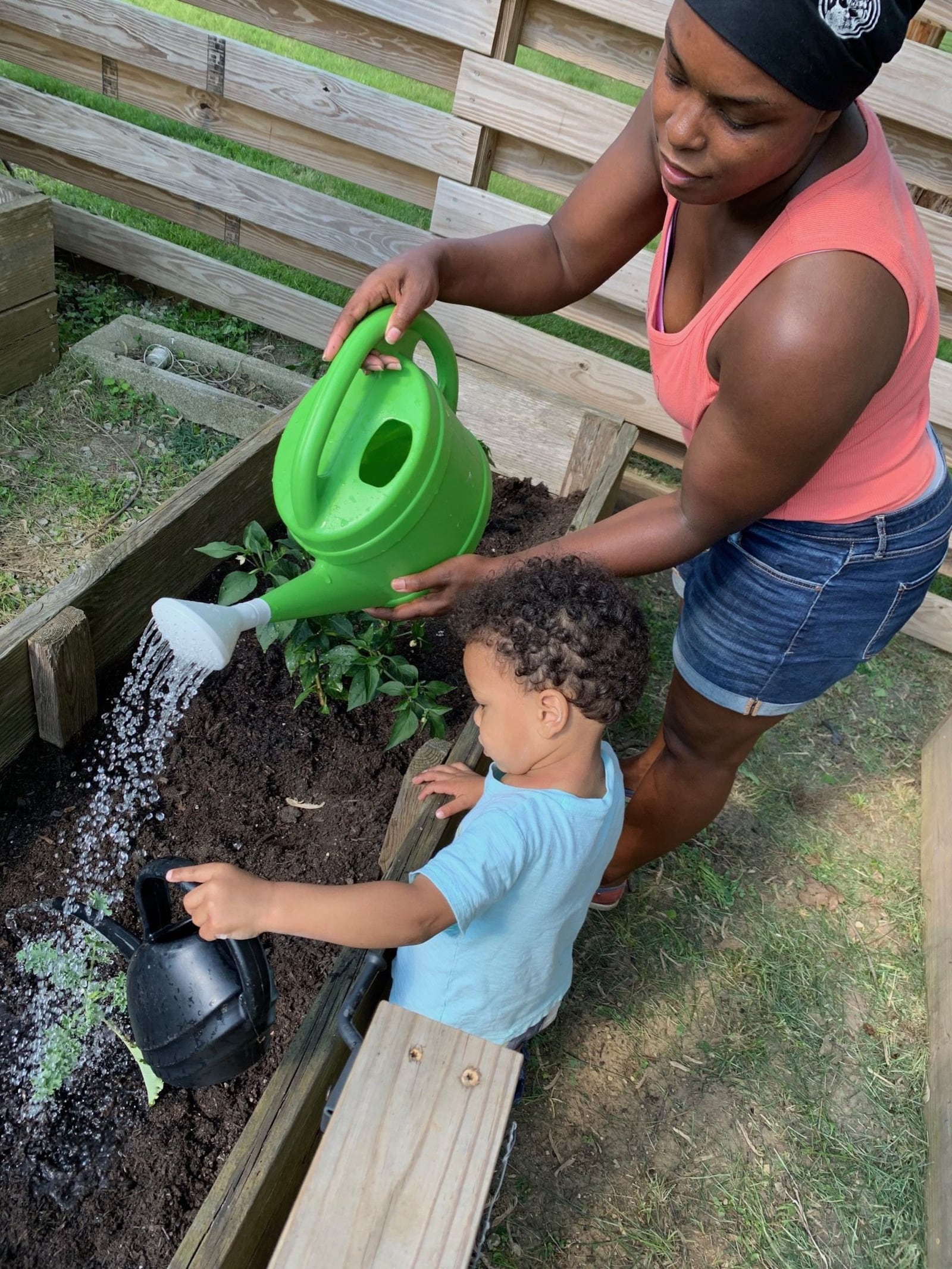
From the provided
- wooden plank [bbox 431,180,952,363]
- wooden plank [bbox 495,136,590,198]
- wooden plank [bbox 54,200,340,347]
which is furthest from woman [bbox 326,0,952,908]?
wooden plank [bbox 54,200,340,347]

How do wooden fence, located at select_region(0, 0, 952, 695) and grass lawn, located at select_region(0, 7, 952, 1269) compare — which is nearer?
grass lawn, located at select_region(0, 7, 952, 1269)

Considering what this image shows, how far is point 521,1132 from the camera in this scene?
1840mm

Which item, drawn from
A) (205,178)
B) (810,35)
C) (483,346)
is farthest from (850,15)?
(205,178)

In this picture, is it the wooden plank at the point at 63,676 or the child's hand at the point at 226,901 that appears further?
the wooden plank at the point at 63,676

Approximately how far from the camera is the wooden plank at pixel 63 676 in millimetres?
1780

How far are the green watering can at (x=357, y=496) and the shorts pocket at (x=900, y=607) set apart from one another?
0.70 metres

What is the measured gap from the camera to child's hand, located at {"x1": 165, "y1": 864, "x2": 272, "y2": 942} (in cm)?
106

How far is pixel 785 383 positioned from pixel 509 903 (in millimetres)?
723

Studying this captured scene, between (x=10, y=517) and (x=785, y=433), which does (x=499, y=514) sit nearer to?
(x=10, y=517)

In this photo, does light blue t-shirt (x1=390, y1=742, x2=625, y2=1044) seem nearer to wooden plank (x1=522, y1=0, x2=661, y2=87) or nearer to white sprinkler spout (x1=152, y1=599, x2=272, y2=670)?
white sprinkler spout (x1=152, y1=599, x2=272, y2=670)

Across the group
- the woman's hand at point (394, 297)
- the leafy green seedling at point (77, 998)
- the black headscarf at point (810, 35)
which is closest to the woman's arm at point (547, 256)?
the woman's hand at point (394, 297)

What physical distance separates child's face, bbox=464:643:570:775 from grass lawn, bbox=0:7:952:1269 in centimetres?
94

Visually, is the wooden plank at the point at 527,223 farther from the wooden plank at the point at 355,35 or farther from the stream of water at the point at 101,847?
the stream of water at the point at 101,847

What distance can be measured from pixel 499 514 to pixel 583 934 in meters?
1.14
